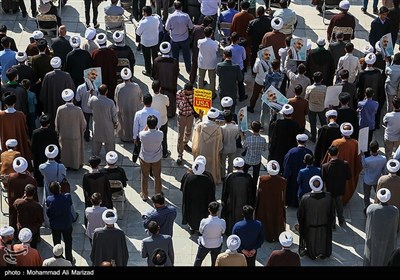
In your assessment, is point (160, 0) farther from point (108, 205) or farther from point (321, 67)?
point (108, 205)

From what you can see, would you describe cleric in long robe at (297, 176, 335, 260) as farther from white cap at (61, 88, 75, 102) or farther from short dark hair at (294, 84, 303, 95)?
white cap at (61, 88, 75, 102)

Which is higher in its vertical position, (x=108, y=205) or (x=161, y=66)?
(x=161, y=66)

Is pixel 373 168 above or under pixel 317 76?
under

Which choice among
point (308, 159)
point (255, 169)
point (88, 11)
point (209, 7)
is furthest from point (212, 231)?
point (88, 11)

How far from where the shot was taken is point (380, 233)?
763 inches

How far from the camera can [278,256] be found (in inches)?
711

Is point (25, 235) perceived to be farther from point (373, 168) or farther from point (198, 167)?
point (373, 168)

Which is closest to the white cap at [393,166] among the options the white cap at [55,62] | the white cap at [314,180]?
the white cap at [314,180]

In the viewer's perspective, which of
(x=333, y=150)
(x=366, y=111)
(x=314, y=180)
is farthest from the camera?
(x=366, y=111)

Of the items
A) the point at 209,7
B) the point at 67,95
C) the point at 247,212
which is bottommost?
the point at 247,212

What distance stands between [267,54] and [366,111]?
8.13ft

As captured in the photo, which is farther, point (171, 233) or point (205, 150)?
point (205, 150)
